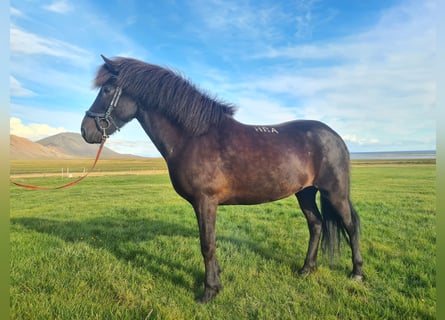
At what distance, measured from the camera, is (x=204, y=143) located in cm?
334

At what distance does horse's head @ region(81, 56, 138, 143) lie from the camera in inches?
136

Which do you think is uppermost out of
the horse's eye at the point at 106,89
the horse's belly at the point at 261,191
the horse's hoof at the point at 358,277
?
the horse's eye at the point at 106,89

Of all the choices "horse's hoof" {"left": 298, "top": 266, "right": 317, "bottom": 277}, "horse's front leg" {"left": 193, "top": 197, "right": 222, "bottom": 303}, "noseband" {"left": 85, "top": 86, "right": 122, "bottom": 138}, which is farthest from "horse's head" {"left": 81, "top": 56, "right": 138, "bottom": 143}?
"horse's hoof" {"left": 298, "top": 266, "right": 317, "bottom": 277}

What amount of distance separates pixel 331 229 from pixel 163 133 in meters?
3.16

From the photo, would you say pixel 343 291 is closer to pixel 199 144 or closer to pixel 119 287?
pixel 199 144

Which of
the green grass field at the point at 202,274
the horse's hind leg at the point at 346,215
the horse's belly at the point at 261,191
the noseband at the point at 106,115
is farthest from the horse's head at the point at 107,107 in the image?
the horse's hind leg at the point at 346,215

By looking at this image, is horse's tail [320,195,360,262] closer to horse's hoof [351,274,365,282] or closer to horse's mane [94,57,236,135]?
horse's hoof [351,274,365,282]

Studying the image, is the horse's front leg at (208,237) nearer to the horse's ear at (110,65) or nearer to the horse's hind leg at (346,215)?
the horse's hind leg at (346,215)

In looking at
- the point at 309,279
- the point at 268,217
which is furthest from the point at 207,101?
the point at 268,217

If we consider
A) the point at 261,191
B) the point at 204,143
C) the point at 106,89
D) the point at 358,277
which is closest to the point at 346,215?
the point at 358,277

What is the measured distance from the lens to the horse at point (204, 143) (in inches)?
129

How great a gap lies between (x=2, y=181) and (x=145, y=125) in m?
2.07

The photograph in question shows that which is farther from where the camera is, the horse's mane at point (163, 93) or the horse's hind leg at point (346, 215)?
the horse's hind leg at point (346, 215)

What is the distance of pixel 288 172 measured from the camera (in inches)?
142
